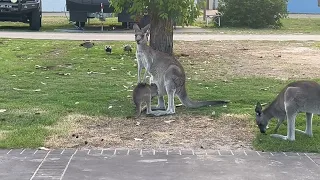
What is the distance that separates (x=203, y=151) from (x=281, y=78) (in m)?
5.23

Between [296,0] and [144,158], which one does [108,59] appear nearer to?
[144,158]

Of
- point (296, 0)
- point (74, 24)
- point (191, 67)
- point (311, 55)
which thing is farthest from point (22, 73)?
point (296, 0)

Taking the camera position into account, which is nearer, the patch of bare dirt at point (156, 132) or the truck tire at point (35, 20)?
the patch of bare dirt at point (156, 132)

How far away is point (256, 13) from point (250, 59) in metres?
13.5

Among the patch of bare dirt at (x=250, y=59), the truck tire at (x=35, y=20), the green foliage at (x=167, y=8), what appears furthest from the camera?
the truck tire at (x=35, y=20)

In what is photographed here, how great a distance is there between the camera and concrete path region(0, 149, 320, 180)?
16.3 feet

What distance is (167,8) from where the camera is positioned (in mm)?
10469

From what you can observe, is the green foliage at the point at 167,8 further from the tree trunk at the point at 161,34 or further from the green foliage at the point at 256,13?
the green foliage at the point at 256,13

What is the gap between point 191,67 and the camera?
12133 millimetres

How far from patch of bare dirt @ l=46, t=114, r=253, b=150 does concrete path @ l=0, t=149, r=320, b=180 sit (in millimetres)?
285

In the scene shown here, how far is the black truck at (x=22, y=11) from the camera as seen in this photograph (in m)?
20.9

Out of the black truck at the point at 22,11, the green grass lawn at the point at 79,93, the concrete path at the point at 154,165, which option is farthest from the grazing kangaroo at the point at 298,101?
the black truck at the point at 22,11

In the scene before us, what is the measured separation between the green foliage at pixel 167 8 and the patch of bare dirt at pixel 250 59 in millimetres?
1137

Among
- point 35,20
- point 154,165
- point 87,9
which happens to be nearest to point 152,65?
point 154,165
